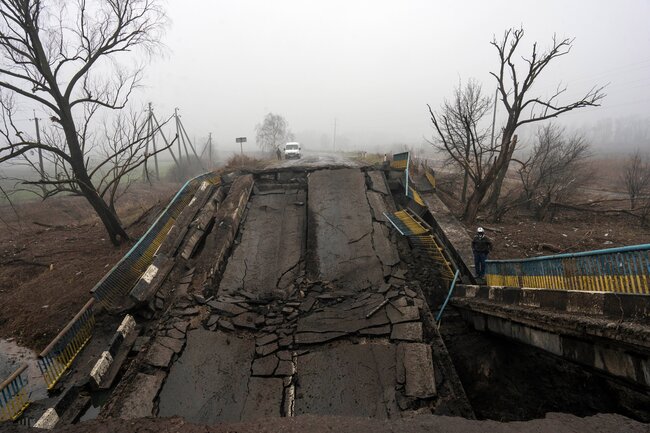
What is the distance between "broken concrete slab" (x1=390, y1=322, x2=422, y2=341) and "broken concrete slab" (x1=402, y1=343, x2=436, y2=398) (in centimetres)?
15

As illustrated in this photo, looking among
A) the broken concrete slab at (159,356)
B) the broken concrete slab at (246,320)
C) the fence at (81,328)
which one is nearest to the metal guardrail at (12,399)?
the fence at (81,328)

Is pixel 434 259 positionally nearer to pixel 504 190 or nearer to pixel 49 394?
pixel 49 394

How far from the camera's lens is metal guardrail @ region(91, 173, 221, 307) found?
6965 millimetres

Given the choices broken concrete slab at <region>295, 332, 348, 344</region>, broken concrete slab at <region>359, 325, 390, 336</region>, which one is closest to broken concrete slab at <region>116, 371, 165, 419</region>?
broken concrete slab at <region>295, 332, 348, 344</region>

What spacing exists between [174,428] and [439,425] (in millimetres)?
2301

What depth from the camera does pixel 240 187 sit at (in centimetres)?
1078

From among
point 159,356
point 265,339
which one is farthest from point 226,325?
point 159,356

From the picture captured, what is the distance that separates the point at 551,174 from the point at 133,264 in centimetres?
1676

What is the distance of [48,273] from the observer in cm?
912

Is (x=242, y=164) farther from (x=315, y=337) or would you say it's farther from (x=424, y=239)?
(x=315, y=337)

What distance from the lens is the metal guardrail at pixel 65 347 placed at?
5.63 metres

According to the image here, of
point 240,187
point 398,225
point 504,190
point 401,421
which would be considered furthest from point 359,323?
point 504,190

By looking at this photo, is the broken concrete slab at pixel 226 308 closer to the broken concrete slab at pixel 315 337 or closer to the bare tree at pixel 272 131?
the broken concrete slab at pixel 315 337

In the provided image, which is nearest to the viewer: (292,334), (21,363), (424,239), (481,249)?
(292,334)
